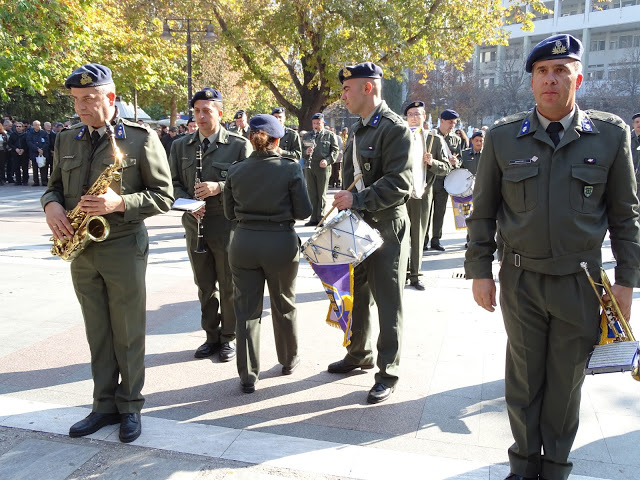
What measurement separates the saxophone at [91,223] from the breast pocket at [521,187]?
2.33m

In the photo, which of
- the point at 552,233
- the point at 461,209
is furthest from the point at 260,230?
the point at 461,209

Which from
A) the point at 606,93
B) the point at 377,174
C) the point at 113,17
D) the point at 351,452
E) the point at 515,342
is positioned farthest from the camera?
the point at 606,93

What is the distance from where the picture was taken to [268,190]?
4520mm

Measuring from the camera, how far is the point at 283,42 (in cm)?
1967

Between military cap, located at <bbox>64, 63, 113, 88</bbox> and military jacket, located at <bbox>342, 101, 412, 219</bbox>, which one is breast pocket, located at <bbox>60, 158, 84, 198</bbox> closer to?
military cap, located at <bbox>64, 63, 113, 88</bbox>

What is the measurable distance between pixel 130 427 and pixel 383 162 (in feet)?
8.28

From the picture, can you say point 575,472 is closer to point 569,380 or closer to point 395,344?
point 569,380

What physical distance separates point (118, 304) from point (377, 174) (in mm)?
2058

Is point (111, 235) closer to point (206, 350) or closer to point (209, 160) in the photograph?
point (209, 160)

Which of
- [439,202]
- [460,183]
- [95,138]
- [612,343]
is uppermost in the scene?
[95,138]

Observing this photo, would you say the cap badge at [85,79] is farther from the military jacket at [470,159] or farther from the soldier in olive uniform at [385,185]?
the military jacket at [470,159]

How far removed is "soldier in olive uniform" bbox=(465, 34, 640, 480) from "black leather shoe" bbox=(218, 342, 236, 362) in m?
2.77

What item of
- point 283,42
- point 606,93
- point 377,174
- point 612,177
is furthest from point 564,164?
point 606,93

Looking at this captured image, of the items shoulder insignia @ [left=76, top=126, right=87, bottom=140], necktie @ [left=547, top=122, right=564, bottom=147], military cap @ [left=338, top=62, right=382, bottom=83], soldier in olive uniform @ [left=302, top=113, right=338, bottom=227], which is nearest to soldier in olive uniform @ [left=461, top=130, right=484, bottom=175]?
soldier in olive uniform @ [left=302, top=113, right=338, bottom=227]
